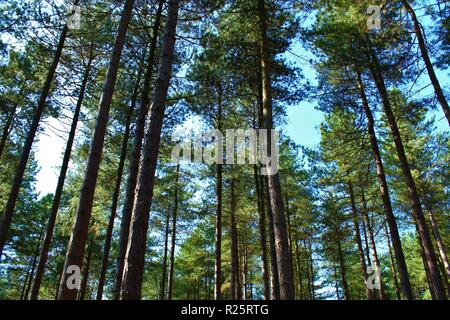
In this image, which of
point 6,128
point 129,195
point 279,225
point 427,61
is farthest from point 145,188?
point 6,128

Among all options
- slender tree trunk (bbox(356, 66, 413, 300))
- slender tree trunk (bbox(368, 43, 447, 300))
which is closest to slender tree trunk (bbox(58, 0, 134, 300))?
slender tree trunk (bbox(368, 43, 447, 300))

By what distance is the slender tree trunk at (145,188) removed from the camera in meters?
4.15

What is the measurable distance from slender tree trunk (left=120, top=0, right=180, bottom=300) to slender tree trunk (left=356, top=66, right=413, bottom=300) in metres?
8.81

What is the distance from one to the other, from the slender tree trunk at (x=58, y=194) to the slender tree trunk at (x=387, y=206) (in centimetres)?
1088

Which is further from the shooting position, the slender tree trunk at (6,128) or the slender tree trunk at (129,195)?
the slender tree trunk at (6,128)

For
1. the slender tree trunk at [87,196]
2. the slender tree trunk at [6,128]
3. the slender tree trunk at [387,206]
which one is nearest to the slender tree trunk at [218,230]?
the slender tree trunk at [87,196]

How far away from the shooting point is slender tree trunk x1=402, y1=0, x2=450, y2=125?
9480 mm

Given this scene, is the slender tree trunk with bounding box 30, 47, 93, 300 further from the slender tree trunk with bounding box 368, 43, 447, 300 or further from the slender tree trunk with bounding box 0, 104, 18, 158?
the slender tree trunk with bounding box 368, 43, 447, 300

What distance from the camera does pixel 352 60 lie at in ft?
36.4

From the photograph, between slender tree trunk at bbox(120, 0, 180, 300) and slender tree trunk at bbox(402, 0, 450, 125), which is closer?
slender tree trunk at bbox(120, 0, 180, 300)

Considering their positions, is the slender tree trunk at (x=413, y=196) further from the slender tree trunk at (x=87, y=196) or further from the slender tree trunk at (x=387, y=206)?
the slender tree trunk at (x=87, y=196)

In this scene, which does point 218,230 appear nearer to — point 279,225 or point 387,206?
point 387,206

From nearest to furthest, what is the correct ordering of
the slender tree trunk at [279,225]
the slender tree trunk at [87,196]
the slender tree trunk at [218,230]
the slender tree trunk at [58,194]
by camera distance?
the slender tree trunk at [87,196] < the slender tree trunk at [279,225] < the slender tree trunk at [58,194] < the slender tree trunk at [218,230]

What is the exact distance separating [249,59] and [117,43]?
15.9ft
